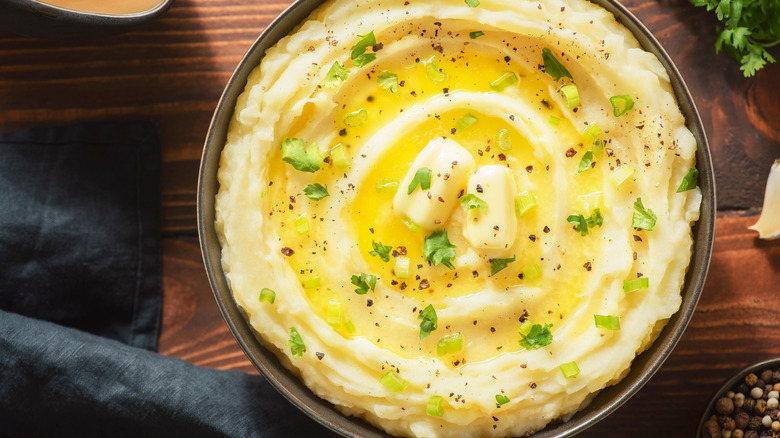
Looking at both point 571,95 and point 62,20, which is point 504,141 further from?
point 62,20

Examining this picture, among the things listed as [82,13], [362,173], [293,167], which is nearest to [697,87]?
[362,173]

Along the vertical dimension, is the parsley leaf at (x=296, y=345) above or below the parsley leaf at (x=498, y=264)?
below

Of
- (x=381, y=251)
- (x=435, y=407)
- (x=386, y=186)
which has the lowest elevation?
(x=435, y=407)

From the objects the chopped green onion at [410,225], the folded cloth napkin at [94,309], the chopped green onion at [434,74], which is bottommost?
the folded cloth napkin at [94,309]

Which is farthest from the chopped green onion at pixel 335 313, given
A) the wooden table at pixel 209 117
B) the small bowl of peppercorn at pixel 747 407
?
the small bowl of peppercorn at pixel 747 407

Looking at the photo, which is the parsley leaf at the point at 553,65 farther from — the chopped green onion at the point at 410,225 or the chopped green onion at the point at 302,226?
the chopped green onion at the point at 302,226

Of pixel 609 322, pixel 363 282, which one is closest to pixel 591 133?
pixel 609 322
